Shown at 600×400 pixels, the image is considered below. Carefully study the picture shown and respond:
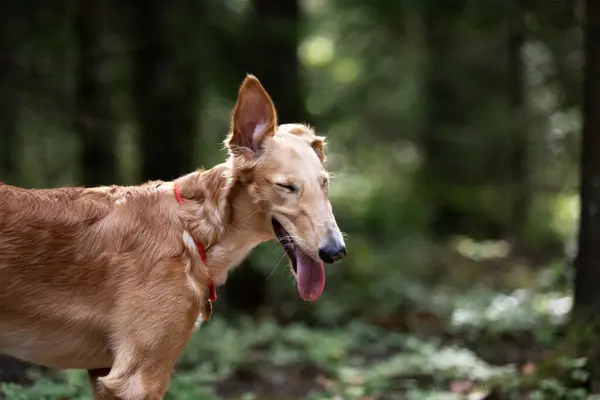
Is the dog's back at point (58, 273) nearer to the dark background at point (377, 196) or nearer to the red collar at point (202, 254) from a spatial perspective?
the red collar at point (202, 254)

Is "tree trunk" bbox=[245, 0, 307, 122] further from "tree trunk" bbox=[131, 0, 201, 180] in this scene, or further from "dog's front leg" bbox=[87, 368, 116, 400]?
"dog's front leg" bbox=[87, 368, 116, 400]

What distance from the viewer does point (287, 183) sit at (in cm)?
410

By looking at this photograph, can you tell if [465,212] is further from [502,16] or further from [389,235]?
[502,16]

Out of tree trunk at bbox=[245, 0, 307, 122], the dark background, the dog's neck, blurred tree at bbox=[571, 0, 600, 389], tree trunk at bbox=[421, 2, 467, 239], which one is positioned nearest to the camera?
the dog's neck

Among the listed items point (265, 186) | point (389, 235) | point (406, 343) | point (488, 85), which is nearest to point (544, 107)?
point (488, 85)

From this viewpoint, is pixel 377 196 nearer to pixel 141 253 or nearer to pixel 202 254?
pixel 202 254

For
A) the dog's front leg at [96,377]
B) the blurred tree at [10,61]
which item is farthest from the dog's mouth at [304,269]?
the blurred tree at [10,61]

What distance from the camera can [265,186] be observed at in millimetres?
4195

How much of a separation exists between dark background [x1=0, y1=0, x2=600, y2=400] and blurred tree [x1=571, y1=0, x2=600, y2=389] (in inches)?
0.7

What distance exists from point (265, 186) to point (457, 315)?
20.6 feet

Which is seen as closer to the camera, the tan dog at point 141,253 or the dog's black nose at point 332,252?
the dog's black nose at point 332,252

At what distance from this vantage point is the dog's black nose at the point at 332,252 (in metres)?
3.95

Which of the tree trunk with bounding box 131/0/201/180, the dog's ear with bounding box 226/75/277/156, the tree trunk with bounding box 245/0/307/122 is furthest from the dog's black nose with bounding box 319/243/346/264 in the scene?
the tree trunk with bounding box 131/0/201/180

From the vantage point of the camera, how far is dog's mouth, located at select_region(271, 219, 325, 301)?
4160mm
